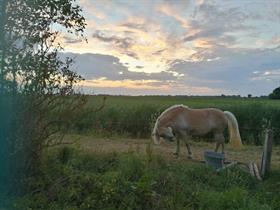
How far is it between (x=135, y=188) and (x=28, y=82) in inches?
114

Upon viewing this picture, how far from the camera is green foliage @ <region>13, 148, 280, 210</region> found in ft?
23.5

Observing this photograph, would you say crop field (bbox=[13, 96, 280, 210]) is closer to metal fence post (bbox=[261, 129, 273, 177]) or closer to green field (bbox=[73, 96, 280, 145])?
metal fence post (bbox=[261, 129, 273, 177])

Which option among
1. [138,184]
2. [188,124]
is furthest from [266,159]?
[138,184]

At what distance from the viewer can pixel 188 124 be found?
12.6 meters

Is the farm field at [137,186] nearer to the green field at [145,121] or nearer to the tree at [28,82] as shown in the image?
the tree at [28,82]

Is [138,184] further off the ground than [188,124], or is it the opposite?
[188,124]

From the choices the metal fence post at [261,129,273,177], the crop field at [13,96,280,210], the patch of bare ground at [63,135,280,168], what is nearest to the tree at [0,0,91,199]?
the crop field at [13,96,280,210]

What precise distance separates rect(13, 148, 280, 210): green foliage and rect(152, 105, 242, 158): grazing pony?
2.91 m

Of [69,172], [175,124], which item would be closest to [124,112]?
[175,124]

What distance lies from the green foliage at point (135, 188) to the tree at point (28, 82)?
65 cm

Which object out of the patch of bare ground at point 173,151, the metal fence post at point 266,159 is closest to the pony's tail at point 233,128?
the patch of bare ground at point 173,151

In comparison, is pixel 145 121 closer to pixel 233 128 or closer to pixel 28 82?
pixel 233 128

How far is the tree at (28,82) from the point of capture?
7.88 m

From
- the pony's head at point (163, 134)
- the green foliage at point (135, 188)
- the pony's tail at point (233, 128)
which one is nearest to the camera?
the green foliage at point (135, 188)
